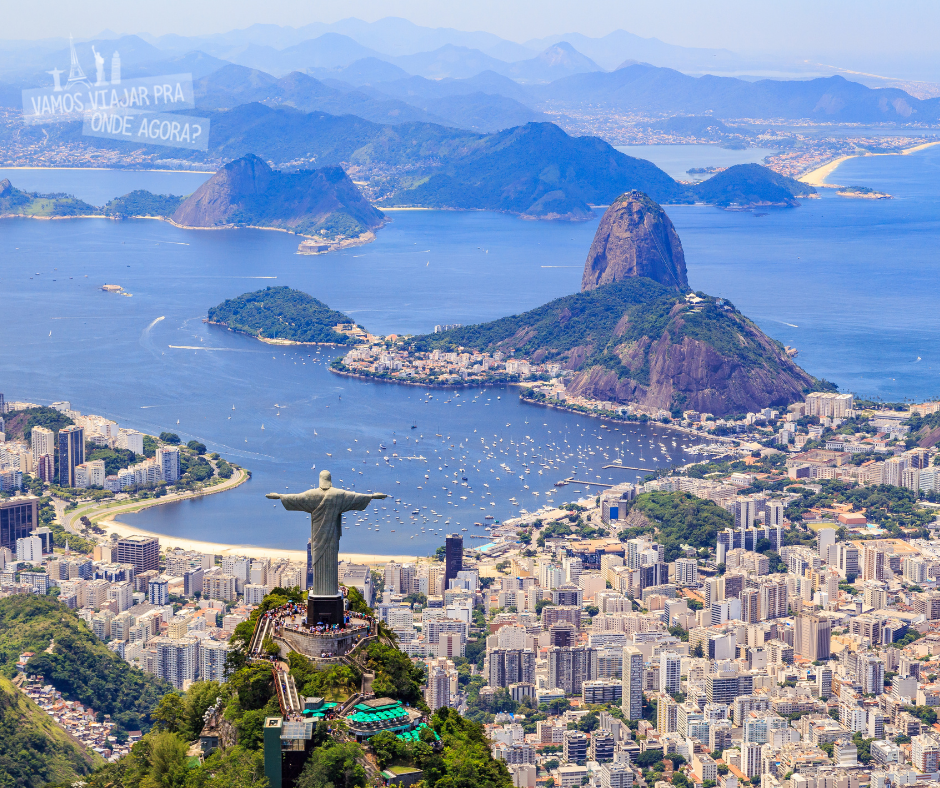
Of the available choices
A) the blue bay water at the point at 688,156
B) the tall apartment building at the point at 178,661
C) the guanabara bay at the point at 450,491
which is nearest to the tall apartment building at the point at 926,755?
the guanabara bay at the point at 450,491

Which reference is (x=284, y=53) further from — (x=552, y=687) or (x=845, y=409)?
(x=552, y=687)

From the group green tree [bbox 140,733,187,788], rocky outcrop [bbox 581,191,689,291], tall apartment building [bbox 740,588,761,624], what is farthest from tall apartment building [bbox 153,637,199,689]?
rocky outcrop [bbox 581,191,689,291]

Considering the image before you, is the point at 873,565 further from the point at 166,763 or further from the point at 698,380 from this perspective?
the point at 166,763

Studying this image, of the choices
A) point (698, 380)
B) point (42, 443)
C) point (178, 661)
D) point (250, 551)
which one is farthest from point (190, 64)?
point (178, 661)

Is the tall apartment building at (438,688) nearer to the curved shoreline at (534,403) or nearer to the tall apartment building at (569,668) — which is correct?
the tall apartment building at (569,668)

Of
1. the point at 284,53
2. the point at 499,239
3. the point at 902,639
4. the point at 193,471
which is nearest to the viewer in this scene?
the point at 902,639

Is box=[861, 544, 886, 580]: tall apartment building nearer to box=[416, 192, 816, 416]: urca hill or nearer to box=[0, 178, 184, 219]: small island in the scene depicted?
box=[416, 192, 816, 416]: urca hill

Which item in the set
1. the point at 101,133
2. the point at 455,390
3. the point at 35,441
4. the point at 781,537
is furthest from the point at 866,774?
the point at 101,133
